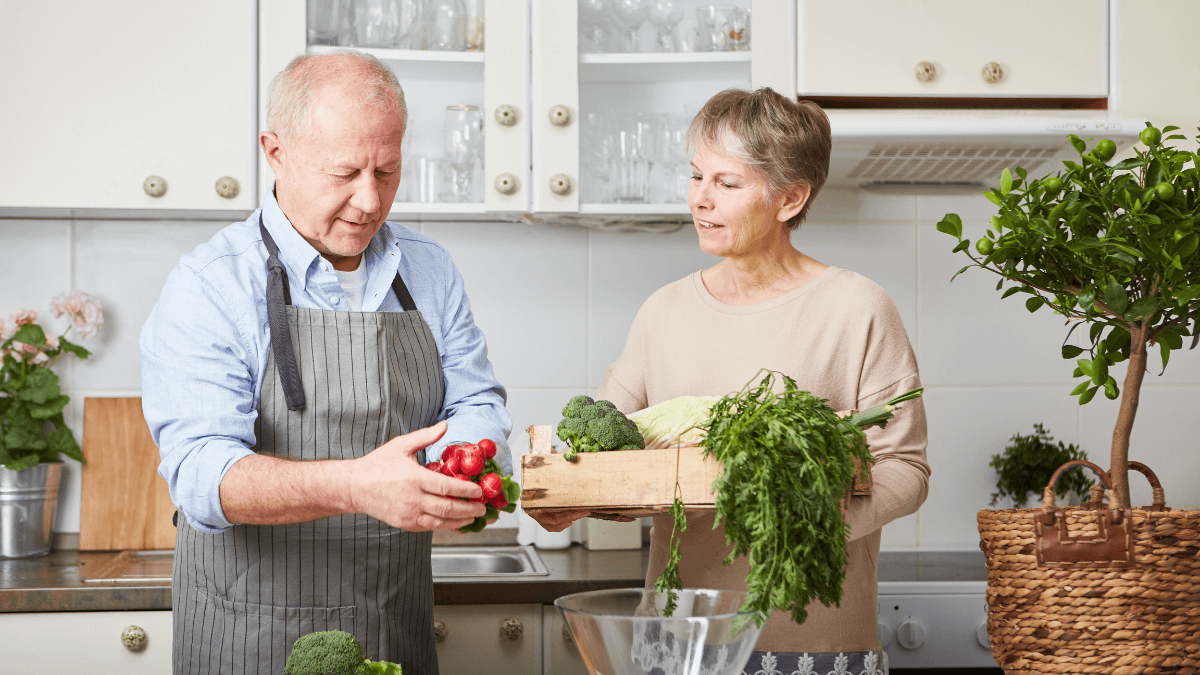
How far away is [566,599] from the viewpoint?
2.91 feet

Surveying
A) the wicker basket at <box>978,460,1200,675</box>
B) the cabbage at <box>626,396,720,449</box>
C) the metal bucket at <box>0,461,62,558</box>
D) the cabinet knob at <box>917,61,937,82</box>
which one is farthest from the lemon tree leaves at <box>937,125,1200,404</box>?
the metal bucket at <box>0,461,62,558</box>

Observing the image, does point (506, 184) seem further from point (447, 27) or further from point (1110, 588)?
point (1110, 588)

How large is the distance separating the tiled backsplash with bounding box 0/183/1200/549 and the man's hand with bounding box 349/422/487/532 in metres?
1.32

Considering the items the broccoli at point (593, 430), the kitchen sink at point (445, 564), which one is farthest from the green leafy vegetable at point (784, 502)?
the kitchen sink at point (445, 564)

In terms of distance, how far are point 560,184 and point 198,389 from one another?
990 millimetres

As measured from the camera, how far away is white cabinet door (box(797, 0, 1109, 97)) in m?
1.92

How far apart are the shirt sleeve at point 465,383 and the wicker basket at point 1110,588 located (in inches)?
26.9

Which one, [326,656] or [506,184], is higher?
[506,184]

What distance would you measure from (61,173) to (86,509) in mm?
766

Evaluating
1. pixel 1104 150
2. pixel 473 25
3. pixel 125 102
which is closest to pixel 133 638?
pixel 125 102

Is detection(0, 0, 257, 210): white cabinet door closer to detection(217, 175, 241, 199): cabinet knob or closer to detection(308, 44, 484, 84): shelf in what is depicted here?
detection(217, 175, 241, 199): cabinet knob

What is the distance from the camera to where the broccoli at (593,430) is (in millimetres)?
1045

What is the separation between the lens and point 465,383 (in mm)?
1377

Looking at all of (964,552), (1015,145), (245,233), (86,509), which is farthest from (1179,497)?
(86,509)
